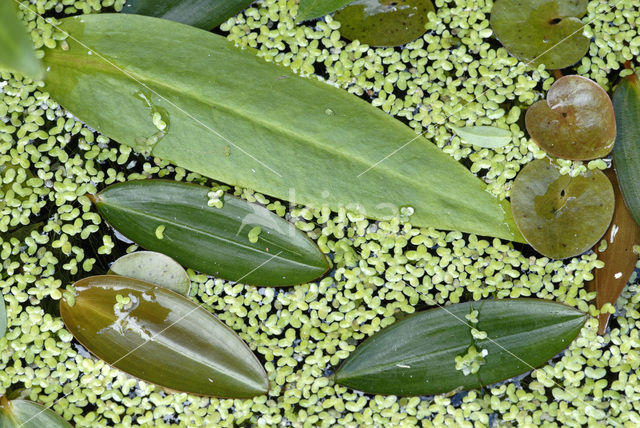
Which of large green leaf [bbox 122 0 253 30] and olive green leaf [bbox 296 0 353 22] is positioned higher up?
large green leaf [bbox 122 0 253 30]

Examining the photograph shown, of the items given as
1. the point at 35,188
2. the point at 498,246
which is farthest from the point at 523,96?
the point at 35,188

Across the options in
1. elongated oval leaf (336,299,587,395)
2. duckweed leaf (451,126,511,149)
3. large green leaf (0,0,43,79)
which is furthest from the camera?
duckweed leaf (451,126,511,149)

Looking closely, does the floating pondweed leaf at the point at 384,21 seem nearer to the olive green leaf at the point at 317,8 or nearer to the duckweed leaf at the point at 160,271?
the olive green leaf at the point at 317,8

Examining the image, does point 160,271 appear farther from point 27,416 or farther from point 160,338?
point 27,416

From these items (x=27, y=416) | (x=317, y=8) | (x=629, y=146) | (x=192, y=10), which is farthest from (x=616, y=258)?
(x=27, y=416)

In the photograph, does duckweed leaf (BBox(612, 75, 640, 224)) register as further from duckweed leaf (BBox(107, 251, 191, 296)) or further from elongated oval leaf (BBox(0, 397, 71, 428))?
elongated oval leaf (BBox(0, 397, 71, 428))

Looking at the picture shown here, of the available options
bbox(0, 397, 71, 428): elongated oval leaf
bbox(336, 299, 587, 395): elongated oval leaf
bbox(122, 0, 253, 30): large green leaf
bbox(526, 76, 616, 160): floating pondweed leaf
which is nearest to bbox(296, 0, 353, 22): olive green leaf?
bbox(122, 0, 253, 30): large green leaf

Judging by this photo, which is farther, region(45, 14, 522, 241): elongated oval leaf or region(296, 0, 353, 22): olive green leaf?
region(296, 0, 353, 22): olive green leaf

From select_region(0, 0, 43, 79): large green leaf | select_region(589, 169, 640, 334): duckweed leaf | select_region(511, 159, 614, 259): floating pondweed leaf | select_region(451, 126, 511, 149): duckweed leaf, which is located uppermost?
select_region(0, 0, 43, 79): large green leaf

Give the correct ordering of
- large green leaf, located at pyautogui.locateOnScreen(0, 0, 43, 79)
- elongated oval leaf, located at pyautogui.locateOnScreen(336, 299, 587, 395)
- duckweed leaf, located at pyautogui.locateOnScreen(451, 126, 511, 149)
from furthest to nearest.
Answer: duckweed leaf, located at pyautogui.locateOnScreen(451, 126, 511, 149) → elongated oval leaf, located at pyautogui.locateOnScreen(336, 299, 587, 395) → large green leaf, located at pyautogui.locateOnScreen(0, 0, 43, 79)
